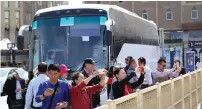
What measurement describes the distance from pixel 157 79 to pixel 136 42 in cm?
546

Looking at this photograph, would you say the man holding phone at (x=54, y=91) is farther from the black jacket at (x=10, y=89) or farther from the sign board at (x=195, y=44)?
the sign board at (x=195, y=44)

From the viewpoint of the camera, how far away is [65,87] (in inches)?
218

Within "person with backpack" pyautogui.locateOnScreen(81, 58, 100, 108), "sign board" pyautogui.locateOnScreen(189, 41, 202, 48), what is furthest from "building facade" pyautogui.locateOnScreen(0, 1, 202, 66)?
"person with backpack" pyautogui.locateOnScreen(81, 58, 100, 108)

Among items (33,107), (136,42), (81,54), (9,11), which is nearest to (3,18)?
(9,11)

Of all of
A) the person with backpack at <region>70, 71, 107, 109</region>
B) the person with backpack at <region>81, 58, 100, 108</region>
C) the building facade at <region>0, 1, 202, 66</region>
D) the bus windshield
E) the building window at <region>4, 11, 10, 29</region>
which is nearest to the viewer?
the person with backpack at <region>70, 71, 107, 109</region>

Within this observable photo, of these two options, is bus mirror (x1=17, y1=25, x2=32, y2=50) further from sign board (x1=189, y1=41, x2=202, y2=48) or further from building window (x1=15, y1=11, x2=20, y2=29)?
building window (x1=15, y1=11, x2=20, y2=29)

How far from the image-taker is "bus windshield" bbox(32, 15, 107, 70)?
11578 mm

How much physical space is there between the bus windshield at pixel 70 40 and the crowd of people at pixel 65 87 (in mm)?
1518

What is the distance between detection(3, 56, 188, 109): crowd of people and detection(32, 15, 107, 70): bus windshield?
152cm

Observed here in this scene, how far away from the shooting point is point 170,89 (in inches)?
349

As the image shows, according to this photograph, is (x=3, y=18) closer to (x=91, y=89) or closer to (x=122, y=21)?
(x=122, y=21)

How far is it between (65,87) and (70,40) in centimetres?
630

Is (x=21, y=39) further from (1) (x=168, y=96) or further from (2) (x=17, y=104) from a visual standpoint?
(1) (x=168, y=96)

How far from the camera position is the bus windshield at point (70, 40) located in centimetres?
1158
